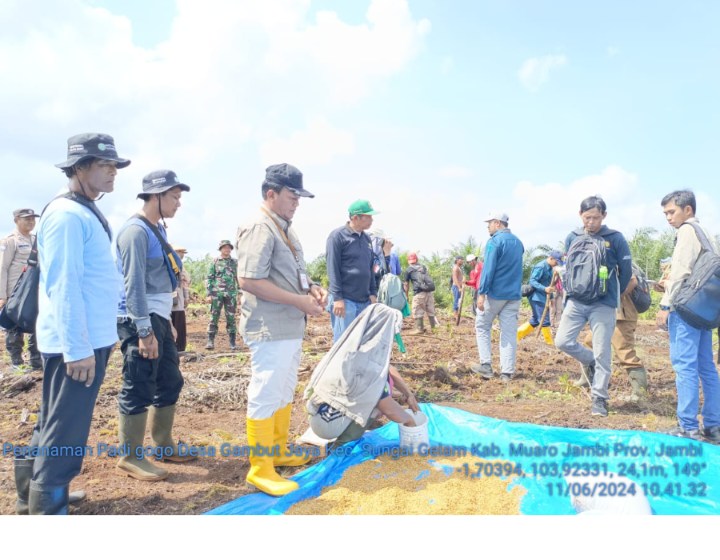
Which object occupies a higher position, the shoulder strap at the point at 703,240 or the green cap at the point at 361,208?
the green cap at the point at 361,208

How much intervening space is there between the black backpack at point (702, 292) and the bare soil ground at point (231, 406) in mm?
1022

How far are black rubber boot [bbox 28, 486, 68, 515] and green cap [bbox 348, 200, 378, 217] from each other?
3.27 metres

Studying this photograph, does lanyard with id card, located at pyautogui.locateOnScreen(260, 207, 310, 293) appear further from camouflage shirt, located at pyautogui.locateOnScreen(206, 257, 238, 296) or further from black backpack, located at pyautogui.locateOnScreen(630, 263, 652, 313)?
camouflage shirt, located at pyautogui.locateOnScreen(206, 257, 238, 296)

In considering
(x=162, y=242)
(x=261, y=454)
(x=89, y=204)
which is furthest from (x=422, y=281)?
(x=89, y=204)

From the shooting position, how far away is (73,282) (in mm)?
2453

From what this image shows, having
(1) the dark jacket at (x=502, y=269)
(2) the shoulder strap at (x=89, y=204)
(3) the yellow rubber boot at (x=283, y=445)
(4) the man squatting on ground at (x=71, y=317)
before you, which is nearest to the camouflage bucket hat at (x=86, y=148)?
(4) the man squatting on ground at (x=71, y=317)

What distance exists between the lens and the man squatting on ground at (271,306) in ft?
9.95

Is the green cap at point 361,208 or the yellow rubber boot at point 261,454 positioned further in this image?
the green cap at point 361,208

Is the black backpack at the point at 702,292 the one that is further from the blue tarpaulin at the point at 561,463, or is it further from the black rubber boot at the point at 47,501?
the black rubber boot at the point at 47,501

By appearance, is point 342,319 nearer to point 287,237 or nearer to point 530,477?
point 287,237

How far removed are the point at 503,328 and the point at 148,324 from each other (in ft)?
14.2

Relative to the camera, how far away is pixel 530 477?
3.01 meters

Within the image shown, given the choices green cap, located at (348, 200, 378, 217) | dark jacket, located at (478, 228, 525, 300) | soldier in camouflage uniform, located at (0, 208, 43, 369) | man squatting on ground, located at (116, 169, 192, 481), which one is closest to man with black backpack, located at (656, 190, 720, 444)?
dark jacket, located at (478, 228, 525, 300)

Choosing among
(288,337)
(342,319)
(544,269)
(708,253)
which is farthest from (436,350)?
(288,337)
